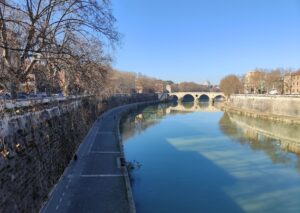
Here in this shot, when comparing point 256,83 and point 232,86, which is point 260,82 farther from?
point 232,86

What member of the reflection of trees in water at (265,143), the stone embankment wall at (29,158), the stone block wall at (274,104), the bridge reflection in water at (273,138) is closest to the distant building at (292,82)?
the stone block wall at (274,104)

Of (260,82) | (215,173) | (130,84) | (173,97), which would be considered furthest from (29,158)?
(173,97)

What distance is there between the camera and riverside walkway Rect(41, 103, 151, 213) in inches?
409

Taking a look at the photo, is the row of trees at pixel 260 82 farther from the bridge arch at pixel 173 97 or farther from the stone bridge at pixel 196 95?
the bridge arch at pixel 173 97

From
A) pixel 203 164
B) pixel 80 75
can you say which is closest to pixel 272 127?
pixel 203 164

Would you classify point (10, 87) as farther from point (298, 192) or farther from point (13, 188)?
point (298, 192)

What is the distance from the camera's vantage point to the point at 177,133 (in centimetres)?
3516

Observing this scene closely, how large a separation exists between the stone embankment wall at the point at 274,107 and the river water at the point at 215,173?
11.3 metres

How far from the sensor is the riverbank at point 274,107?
4216 centimetres

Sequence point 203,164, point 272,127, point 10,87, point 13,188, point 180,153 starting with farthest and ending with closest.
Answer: point 272,127 → point 180,153 → point 203,164 → point 10,87 → point 13,188

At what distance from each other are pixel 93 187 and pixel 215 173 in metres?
7.82

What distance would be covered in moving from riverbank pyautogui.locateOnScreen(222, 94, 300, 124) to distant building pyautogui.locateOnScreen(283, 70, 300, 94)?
10478 mm

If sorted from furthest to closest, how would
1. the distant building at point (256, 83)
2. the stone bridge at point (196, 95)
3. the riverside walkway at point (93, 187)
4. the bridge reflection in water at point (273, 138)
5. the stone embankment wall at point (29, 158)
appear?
the stone bridge at point (196, 95), the distant building at point (256, 83), the bridge reflection in water at point (273, 138), the riverside walkway at point (93, 187), the stone embankment wall at point (29, 158)

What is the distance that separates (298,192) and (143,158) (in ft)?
32.1
